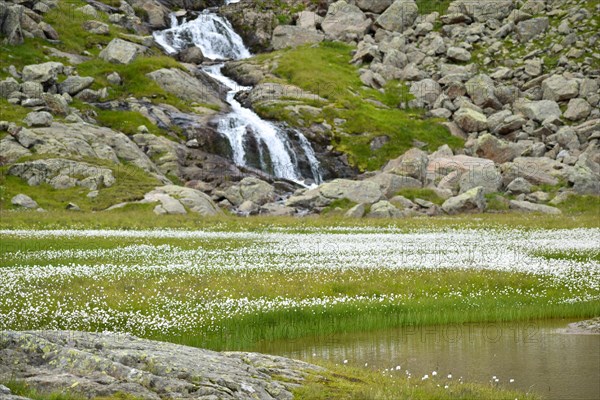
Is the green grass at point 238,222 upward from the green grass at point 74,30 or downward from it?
downward

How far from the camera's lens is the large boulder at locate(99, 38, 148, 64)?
4045 inches

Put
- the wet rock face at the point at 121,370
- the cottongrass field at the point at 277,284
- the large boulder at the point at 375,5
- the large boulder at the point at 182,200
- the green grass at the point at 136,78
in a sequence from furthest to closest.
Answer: the large boulder at the point at 375,5, the green grass at the point at 136,78, the large boulder at the point at 182,200, the cottongrass field at the point at 277,284, the wet rock face at the point at 121,370

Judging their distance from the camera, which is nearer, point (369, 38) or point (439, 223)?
point (439, 223)

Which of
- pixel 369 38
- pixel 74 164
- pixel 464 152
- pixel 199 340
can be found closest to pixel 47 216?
pixel 74 164

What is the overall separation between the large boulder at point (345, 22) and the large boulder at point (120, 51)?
43.7 metres

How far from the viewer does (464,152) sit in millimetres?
86812

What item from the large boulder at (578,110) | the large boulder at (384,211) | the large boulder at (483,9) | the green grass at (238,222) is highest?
the large boulder at (483,9)

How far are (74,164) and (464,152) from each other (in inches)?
2015

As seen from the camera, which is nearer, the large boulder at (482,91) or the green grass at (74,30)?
the large boulder at (482,91)

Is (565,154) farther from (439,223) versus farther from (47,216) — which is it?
(47,216)

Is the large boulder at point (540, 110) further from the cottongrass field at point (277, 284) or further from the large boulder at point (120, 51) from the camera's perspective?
the large boulder at point (120, 51)

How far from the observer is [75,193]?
60.9 m

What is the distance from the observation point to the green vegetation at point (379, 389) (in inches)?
411

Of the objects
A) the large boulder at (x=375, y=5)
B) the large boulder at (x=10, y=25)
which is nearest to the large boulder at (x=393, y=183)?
the large boulder at (x=10, y=25)
